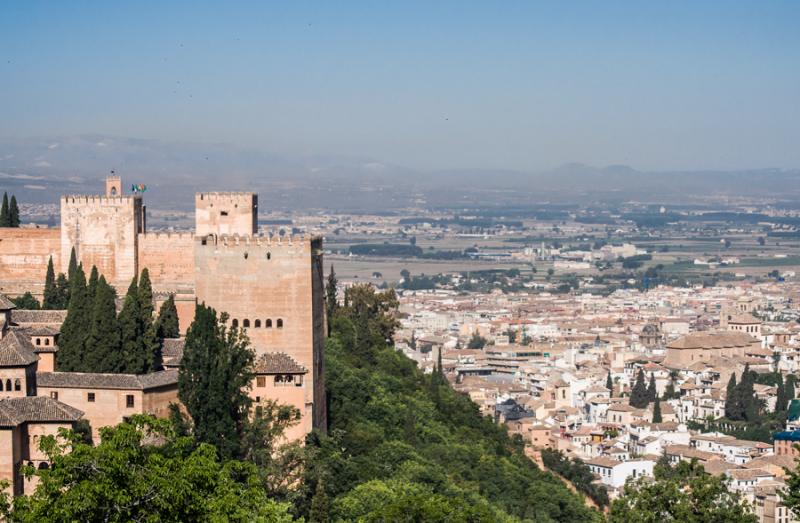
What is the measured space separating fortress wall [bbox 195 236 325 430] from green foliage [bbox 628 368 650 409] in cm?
5851

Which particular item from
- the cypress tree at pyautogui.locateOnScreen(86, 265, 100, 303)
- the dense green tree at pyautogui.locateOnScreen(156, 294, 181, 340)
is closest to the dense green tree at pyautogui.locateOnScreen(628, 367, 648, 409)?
the dense green tree at pyautogui.locateOnScreen(156, 294, 181, 340)

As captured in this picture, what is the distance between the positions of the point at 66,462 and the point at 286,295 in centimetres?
1359

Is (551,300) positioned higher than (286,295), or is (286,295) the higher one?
(286,295)

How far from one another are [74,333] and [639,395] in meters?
60.7

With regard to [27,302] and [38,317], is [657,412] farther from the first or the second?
[38,317]

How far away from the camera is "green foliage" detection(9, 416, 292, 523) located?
18.7m

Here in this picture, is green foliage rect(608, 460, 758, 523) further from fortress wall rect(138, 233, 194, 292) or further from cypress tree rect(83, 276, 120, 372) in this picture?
fortress wall rect(138, 233, 194, 292)

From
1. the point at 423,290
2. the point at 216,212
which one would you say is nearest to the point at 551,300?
the point at 423,290

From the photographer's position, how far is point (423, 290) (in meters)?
162

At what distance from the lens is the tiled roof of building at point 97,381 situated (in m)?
30.5

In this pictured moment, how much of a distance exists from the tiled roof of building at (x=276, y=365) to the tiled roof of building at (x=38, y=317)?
17.7 ft

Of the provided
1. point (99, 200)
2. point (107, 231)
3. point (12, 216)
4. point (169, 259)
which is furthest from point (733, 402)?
point (99, 200)

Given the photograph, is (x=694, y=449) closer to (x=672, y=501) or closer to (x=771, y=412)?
(x=771, y=412)

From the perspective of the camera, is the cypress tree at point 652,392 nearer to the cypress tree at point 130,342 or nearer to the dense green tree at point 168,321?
the dense green tree at point 168,321
